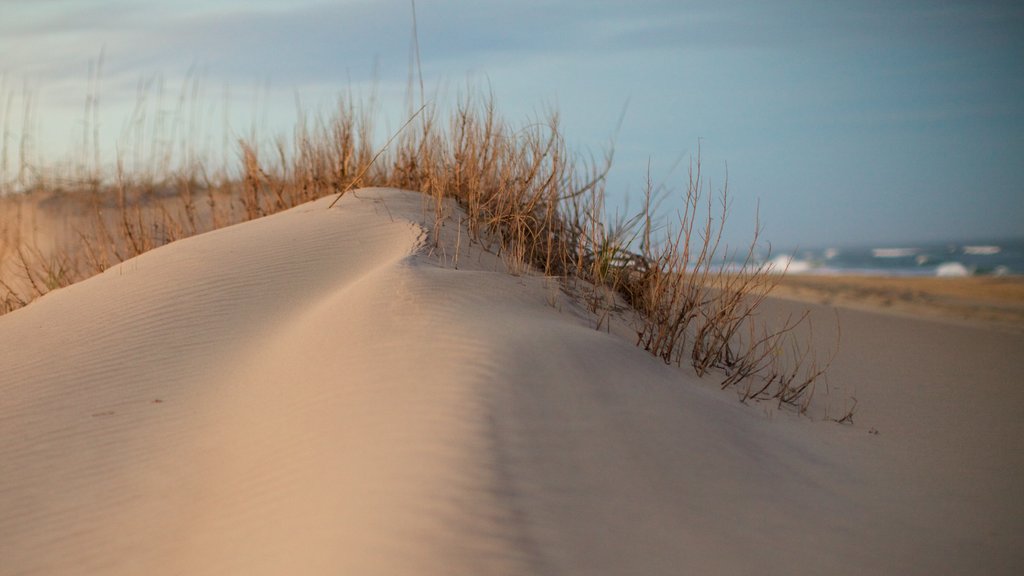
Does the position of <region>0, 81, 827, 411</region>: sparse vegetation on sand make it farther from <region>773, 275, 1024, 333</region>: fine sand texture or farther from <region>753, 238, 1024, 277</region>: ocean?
<region>753, 238, 1024, 277</region>: ocean

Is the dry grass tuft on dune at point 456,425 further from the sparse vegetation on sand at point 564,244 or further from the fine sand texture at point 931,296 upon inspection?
the fine sand texture at point 931,296

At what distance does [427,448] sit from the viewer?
7.18 ft

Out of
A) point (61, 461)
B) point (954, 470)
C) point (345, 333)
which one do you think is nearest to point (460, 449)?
point (345, 333)

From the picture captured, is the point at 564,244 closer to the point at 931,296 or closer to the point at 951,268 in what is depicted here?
the point at 931,296

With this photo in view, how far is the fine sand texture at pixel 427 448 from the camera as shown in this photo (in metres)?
2.03

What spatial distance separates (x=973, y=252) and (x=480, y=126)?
25590mm

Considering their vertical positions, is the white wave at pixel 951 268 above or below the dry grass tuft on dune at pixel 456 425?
below

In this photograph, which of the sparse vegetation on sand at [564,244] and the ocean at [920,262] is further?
the ocean at [920,262]

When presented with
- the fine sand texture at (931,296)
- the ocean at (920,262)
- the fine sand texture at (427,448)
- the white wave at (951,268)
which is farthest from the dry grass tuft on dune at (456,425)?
the white wave at (951,268)

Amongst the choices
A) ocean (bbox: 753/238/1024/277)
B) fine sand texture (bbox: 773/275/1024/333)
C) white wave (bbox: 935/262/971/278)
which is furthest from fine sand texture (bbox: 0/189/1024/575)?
white wave (bbox: 935/262/971/278)

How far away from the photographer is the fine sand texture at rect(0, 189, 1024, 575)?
79.8 inches

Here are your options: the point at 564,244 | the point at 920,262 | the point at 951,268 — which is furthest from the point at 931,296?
the point at 920,262

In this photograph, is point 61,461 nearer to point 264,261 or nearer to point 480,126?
point 264,261

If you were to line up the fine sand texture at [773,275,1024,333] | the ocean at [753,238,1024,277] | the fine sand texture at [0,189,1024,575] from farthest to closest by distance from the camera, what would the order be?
the ocean at [753,238,1024,277] < the fine sand texture at [773,275,1024,333] < the fine sand texture at [0,189,1024,575]
